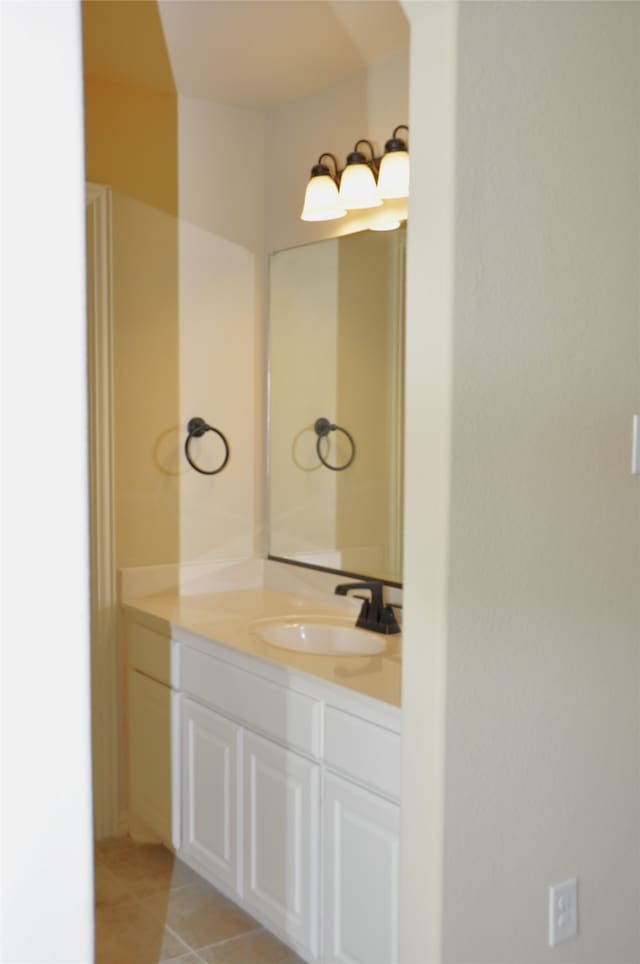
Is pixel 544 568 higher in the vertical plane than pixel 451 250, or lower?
lower

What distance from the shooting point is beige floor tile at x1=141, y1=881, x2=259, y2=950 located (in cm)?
258

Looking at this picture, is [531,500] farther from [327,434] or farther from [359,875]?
[327,434]

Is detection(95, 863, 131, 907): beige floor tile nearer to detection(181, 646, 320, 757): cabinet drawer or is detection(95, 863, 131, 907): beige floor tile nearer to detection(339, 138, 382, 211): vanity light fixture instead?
detection(181, 646, 320, 757): cabinet drawer

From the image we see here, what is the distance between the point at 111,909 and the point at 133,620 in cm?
85

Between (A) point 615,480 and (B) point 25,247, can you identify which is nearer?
(B) point 25,247

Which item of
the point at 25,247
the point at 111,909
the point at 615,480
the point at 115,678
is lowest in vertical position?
the point at 111,909

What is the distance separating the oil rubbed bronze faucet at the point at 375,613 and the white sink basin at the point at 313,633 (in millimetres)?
32

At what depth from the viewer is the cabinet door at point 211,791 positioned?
262 cm

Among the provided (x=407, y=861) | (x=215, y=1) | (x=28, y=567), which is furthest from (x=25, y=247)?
(x=215, y=1)

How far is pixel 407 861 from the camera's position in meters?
1.81

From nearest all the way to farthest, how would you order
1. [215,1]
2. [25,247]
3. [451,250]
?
[25,247]
[451,250]
[215,1]

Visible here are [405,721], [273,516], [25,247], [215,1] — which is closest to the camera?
[25,247]

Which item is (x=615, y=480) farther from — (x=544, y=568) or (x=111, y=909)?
(x=111, y=909)

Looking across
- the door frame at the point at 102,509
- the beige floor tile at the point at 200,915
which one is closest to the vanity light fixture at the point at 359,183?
the door frame at the point at 102,509
